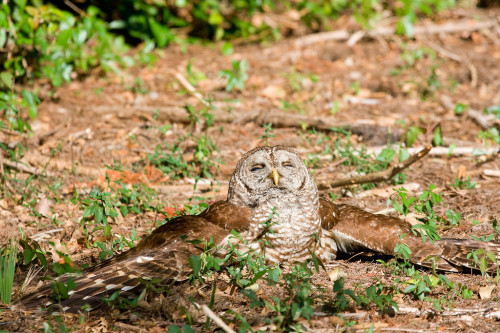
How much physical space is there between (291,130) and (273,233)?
3.64 m

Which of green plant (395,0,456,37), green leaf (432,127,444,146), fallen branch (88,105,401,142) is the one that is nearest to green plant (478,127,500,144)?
green leaf (432,127,444,146)

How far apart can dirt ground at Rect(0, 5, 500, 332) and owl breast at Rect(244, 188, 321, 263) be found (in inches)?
12.5

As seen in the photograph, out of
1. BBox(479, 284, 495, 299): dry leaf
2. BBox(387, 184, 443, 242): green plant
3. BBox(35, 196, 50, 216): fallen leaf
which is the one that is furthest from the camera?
BBox(35, 196, 50, 216): fallen leaf

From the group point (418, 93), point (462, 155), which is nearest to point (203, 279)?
point (462, 155)

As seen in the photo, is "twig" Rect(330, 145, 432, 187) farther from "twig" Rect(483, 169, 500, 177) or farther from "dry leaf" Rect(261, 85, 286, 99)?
"dry leaf" Rect(261, 85, 286, 99)

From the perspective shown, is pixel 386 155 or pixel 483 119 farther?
pixel 483 119

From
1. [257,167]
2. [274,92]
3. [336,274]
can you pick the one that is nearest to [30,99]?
[257,167]

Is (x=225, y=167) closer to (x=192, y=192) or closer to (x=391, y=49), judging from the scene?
(x=192, y=192)

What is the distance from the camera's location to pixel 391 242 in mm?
5090

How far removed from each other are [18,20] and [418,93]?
640cm

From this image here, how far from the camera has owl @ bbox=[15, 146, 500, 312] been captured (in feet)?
15.1

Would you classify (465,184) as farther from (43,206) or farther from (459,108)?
(43,206)

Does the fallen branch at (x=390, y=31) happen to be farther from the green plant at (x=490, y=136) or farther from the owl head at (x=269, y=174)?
the owl head at (x=269, y=174)

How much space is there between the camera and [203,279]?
4.71 m
